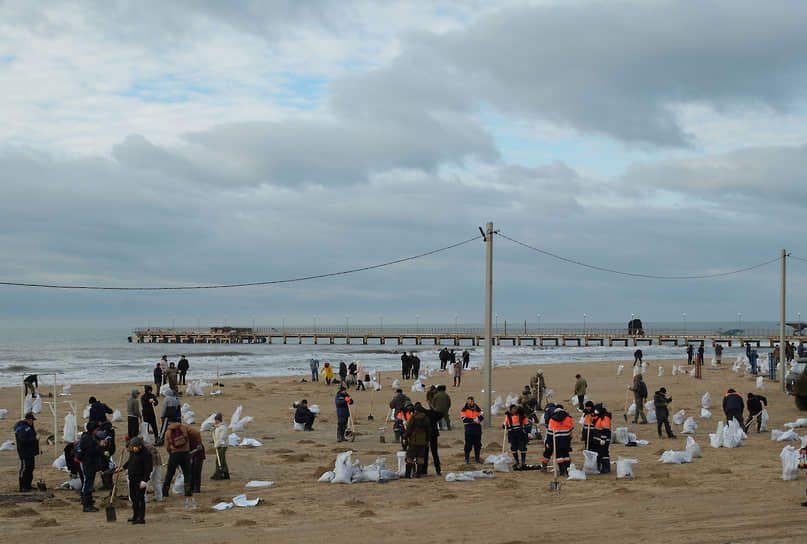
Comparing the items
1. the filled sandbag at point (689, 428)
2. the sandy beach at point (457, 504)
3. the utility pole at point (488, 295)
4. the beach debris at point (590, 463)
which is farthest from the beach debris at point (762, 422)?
the beach debris at point (590, 463)

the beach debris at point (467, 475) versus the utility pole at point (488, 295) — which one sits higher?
the utility pole at point (488, 295)

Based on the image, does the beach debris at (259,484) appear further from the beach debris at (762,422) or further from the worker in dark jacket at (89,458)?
the beach debris at (762,422)

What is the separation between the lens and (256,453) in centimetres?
1716

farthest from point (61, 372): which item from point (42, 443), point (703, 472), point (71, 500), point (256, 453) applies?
point (703, 472)

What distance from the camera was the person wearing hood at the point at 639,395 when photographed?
21.5 meters

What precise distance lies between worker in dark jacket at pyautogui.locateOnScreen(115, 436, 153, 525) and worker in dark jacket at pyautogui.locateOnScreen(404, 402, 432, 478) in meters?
4.86

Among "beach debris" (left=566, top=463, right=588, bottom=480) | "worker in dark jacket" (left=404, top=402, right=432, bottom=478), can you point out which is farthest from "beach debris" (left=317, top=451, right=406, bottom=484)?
"beach debris" (left=566, top=463, right=588, bottom=480)

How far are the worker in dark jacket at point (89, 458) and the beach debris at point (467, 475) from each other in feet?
19.4

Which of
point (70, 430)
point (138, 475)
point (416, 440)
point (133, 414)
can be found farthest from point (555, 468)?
point (133, 414)

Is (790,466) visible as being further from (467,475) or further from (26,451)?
(26,451)

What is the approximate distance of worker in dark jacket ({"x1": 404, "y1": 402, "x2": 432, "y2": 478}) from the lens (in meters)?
14.0

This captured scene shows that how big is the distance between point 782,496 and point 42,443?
15984 millimetres

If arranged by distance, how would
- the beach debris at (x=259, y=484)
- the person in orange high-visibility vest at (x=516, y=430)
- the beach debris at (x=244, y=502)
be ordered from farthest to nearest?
the person in orange high-visibility vest at (x=516, y=430) → the beach debris at (x=259, y=484) → the beach debris at (x=244, y=502)

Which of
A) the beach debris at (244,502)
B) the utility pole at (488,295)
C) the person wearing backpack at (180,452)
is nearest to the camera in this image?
the beach debris at (244,502)
